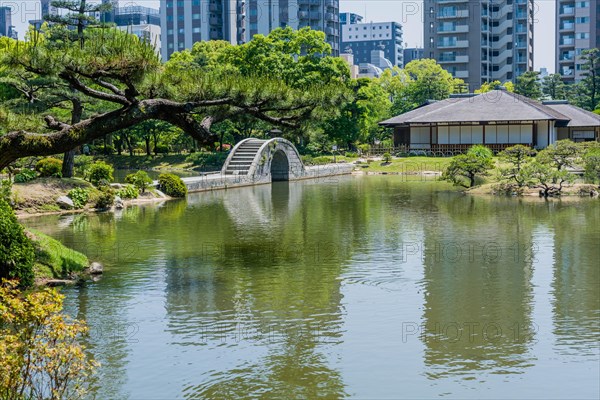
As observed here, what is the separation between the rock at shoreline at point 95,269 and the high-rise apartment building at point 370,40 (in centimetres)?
16405

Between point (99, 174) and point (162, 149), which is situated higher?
point (162, 149)

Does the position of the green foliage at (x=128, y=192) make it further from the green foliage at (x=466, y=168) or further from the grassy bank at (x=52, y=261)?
the green foliage at (x=466, y=168)

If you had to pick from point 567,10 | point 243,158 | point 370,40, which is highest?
point 370,40

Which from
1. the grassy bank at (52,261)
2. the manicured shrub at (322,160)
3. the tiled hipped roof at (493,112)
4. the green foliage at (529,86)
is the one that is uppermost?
the green foliage at (529,86)

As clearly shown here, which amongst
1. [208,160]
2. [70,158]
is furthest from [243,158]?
[208,160]

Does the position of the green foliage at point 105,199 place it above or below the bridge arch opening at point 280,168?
below

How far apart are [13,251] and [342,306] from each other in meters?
5.89

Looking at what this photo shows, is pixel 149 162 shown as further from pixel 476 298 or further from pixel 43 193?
pixel 476 298

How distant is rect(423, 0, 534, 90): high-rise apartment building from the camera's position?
96.6 metres

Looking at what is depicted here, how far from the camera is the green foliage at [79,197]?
88.5 feet

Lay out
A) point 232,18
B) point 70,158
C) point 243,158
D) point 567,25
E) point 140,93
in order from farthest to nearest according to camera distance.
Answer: point 232,18 < point 567,25 < point 243,158 < point 70,158 < point 140,93

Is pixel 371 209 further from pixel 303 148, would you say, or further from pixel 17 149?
pixel 303 148

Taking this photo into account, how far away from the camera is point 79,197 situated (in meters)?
27.2

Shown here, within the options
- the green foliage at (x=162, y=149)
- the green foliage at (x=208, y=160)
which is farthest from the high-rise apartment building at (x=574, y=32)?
the green foliage at (x=208, y=160)
